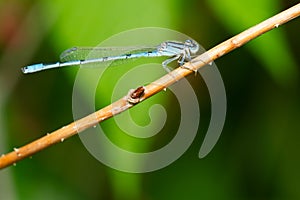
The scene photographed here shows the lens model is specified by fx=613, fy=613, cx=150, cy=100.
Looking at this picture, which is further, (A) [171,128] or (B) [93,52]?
(A) [171,128]

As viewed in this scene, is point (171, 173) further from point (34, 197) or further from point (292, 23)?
point (292, 23)

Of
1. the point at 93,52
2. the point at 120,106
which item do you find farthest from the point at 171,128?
the point at 120,106

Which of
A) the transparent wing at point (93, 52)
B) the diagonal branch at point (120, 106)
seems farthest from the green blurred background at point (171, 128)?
the diagonal branch at point (120, 106)

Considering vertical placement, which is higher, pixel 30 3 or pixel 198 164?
pixel 30 3

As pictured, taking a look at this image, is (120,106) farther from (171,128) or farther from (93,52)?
(171,128)

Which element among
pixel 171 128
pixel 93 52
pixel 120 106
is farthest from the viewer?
pixel 171 128

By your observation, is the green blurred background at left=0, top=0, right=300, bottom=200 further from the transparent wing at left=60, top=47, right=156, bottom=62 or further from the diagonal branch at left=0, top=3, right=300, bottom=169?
the diagonal branch at left=0, top=3, right=300, bottom=169

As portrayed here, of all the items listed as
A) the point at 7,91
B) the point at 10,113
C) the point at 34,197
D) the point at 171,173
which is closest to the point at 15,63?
the point at 7,91

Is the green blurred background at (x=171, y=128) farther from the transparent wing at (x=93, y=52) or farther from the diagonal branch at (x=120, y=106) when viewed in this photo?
the diagonal branch at (x=120, y=106)

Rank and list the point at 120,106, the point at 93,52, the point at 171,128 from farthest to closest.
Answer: the point at 171,128 < the point at 93,52 < the point at 120,106
